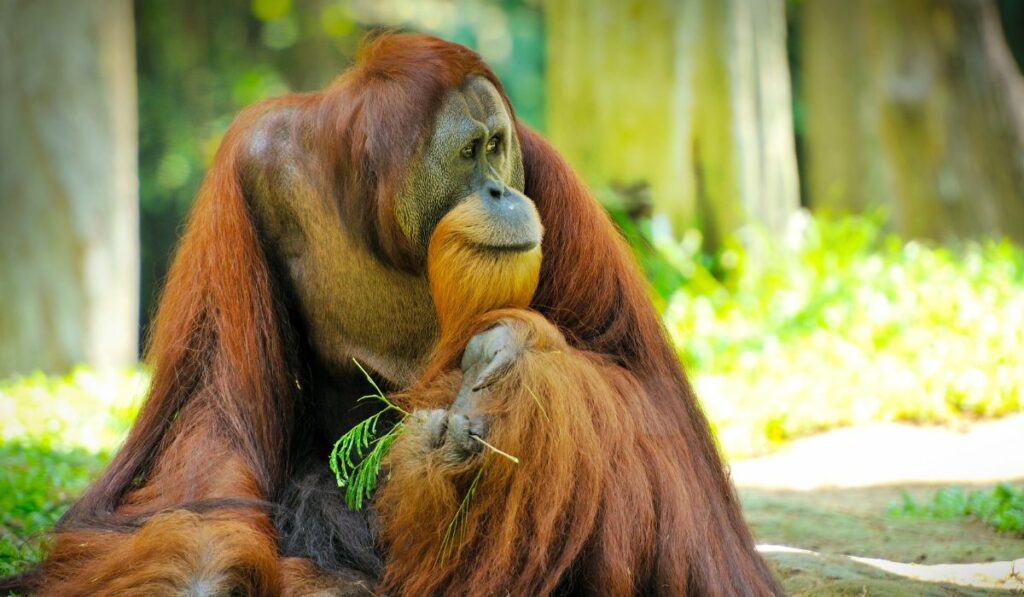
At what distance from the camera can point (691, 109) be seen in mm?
7727

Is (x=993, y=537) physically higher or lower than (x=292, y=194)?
lower

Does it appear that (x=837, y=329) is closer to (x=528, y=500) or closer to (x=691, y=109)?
(x=691, y=109)

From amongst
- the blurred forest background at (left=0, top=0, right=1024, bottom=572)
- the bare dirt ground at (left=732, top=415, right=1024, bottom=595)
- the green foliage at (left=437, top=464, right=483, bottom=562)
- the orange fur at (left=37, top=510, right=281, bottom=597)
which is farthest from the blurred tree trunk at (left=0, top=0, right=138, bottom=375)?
the green foliage at (left=437, top=464, right=483, bottom=562)

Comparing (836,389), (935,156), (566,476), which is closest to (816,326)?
(836,389)

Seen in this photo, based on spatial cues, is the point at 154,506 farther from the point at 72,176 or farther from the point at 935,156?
the point at 935,156

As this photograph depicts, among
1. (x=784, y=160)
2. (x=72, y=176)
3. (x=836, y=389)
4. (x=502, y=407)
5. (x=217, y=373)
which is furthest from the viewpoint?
(x=784, y=160)

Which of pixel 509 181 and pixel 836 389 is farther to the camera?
pixel 836 389

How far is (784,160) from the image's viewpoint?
310 inches

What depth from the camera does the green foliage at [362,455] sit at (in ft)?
8.68

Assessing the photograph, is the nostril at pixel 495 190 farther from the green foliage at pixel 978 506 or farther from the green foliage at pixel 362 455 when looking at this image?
the green foliage at pixel 978 506

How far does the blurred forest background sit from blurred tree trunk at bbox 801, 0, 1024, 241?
18mm

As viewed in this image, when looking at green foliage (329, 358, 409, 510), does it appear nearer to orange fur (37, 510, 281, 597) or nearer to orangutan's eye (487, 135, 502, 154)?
orange fur (37, 510, 281, 597)

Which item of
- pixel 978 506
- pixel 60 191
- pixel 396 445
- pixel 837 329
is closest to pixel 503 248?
pixel 396 445

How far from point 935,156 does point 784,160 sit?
202 cm
